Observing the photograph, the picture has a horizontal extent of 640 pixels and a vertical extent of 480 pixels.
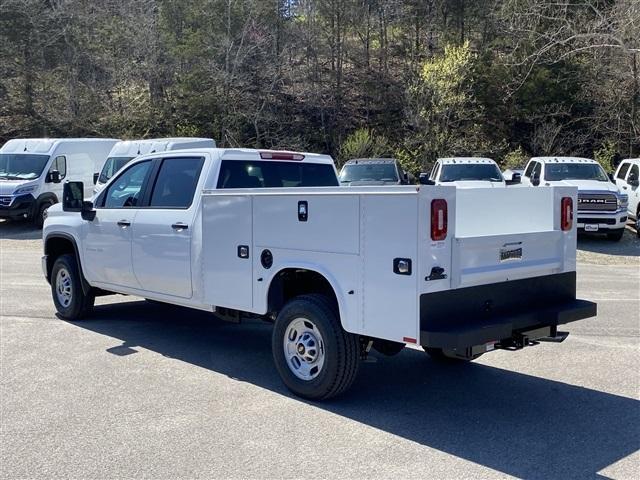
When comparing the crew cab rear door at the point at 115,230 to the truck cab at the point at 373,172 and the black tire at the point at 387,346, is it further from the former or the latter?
the truck cab at the point at 373,172

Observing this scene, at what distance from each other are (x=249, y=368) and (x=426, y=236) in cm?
264

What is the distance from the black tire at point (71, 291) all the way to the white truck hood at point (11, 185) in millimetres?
12766

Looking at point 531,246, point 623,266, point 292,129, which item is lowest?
point 623,266

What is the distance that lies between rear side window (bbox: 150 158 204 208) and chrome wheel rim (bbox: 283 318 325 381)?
1919mm

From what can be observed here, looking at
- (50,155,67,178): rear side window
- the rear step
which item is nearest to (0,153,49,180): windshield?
(50,155,67,178): rear side window

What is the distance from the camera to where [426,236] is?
466 cm

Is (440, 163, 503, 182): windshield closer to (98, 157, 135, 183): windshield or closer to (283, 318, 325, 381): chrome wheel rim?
(98, 157, 135, 183): windshield

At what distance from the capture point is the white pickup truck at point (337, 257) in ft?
15.6

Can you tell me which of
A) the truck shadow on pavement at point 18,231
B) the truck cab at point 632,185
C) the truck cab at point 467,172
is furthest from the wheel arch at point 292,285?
the truck shadow on pavement at point 18,231

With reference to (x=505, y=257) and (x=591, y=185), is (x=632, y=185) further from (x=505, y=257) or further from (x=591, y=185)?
(x=505, y=257)

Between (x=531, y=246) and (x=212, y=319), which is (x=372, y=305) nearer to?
(x=531, y=246)

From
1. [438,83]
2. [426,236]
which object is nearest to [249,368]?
[426,236]

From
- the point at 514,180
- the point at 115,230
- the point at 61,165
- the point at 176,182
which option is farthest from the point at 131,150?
the point at 176,182

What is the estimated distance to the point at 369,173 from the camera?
19.5 m
